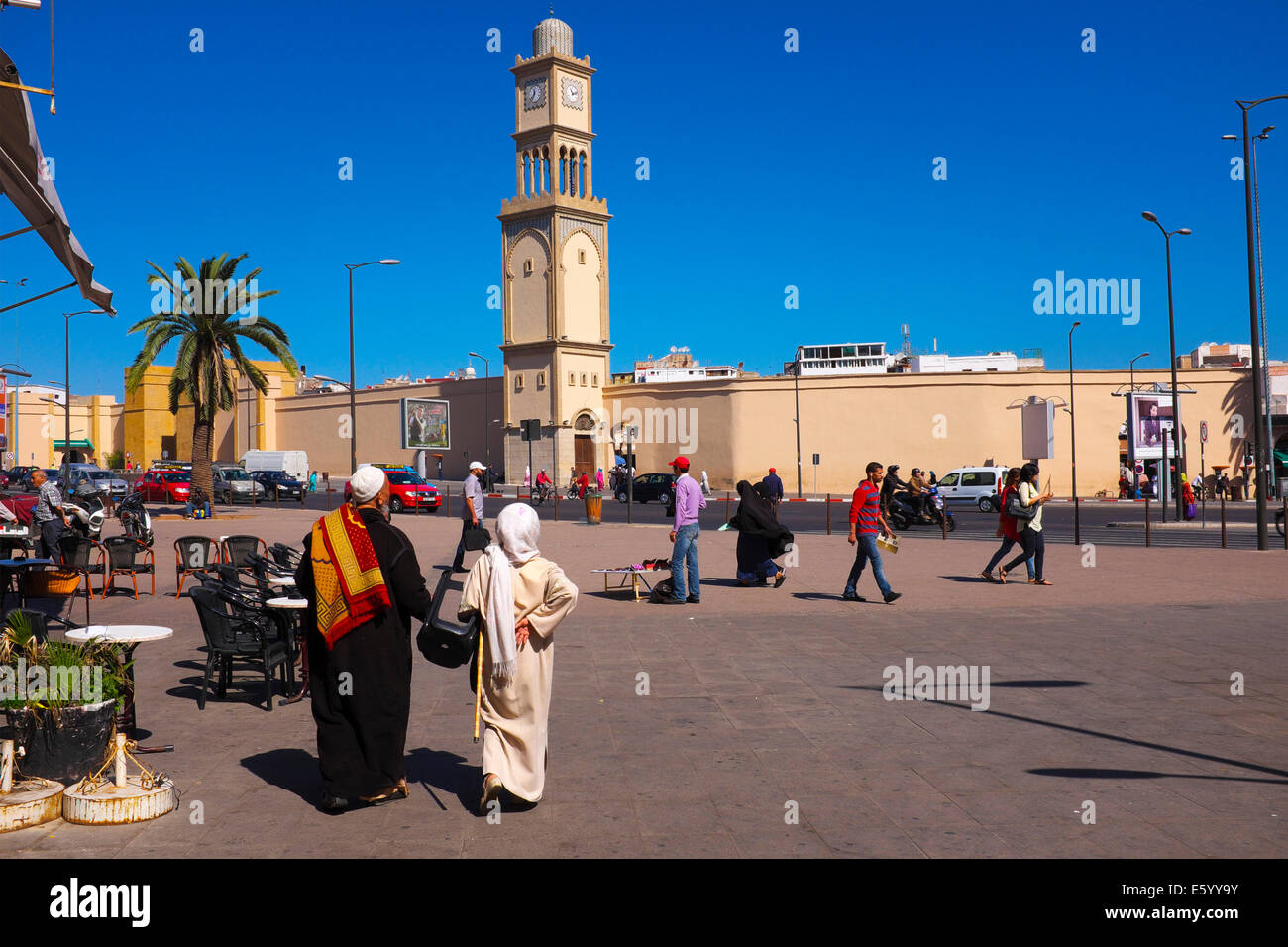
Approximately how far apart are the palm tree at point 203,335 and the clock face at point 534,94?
32860 mm

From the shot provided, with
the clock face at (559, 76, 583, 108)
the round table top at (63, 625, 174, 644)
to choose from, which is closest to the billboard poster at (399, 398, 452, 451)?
the clock face at (559, 76, 583, 108)

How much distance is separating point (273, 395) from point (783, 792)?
280 ft

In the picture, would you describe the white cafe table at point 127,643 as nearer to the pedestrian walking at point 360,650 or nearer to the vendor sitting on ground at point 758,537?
the pedestrian walking at point 360,650

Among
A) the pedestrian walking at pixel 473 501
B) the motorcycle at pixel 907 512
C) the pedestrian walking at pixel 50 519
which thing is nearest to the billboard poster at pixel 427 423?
the motorcycle at pixel 907 512

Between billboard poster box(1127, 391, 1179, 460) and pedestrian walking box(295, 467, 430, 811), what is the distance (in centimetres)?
4688

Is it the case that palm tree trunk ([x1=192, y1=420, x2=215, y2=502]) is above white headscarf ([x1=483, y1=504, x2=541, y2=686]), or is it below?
above

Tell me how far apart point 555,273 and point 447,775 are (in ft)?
184

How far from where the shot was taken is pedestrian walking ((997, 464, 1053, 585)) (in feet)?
47.9

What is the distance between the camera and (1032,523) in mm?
14805

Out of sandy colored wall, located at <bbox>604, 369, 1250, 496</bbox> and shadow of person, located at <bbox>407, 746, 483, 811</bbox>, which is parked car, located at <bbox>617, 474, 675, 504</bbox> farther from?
shadow of person, located at <bbox>407, 746, 483, 811</bbox>

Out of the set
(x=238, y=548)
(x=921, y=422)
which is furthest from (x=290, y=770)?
(x=921, y=422)

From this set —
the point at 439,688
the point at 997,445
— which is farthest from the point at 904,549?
the point at 997,445

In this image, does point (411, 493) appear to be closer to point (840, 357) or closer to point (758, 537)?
point (758, 537)
